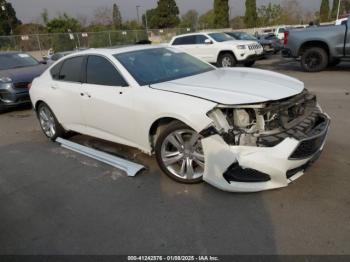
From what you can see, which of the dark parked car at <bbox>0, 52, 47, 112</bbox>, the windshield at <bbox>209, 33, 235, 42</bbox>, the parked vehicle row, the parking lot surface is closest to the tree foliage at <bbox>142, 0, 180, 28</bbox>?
the windshield at <bbox>209, 33, 235, 42</bbox>

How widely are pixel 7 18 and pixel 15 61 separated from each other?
48844mm

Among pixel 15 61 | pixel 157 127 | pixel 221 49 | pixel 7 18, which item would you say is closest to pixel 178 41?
pixel 221 49

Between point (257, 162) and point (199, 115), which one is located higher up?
point (199, 115)

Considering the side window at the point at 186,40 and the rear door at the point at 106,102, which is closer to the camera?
the rear door at the point at 106,102

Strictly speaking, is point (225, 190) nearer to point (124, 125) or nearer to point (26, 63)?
point (124, 125)

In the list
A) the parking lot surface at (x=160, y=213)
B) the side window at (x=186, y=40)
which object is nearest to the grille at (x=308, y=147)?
the parking lot surface at (x=160, y=213)

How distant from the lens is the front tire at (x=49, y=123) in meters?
5.53

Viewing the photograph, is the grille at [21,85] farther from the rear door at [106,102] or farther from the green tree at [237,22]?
the green tree at [237,22]

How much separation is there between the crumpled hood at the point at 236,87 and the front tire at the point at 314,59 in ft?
26.1

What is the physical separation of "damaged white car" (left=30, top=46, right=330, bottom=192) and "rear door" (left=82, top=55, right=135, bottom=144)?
0.01 meters

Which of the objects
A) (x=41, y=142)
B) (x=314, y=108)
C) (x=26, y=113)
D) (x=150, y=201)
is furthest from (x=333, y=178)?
(x=26, y=113)

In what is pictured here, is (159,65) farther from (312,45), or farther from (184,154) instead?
(312,45)

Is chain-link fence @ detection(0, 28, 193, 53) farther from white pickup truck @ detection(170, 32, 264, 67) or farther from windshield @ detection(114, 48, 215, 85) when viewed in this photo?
windshield @ detection(114, 48, 215, 85)

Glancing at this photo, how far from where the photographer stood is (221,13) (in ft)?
156
